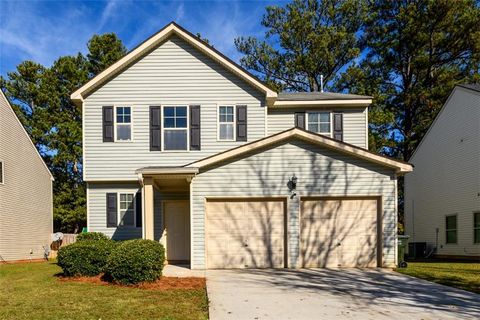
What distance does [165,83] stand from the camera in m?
15.0

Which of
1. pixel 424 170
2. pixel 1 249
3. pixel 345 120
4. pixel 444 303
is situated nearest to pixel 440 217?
pixel 424 170

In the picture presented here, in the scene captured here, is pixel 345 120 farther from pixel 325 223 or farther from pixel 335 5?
pixel 335 5

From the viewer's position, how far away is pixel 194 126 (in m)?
14.9

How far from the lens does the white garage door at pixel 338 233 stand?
1273cm

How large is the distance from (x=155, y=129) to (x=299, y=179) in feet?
18.4

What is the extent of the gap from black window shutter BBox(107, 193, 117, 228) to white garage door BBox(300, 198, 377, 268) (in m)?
6.69

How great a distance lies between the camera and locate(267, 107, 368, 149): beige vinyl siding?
1592 centimetres

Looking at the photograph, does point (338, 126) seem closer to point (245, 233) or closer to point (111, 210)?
point (245, 233)

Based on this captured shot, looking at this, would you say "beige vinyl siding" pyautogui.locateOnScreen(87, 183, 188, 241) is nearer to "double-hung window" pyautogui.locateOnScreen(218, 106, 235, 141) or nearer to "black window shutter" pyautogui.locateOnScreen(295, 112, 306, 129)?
"double-hung window" pyautogui.locateOnScreen(218, 106, 235, 141)

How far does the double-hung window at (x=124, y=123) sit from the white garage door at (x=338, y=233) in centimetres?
673

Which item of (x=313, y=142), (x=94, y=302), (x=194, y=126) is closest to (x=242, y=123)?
(x=194, y=126)

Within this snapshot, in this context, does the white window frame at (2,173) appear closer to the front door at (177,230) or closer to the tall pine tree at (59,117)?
the front door at (177,230)

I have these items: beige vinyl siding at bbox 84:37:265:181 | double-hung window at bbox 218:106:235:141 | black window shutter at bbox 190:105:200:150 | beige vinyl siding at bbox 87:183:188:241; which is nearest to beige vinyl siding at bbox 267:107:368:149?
beige vinyl siding at bbox 84:37:265:181

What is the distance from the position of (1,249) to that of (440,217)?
19.9 metres
